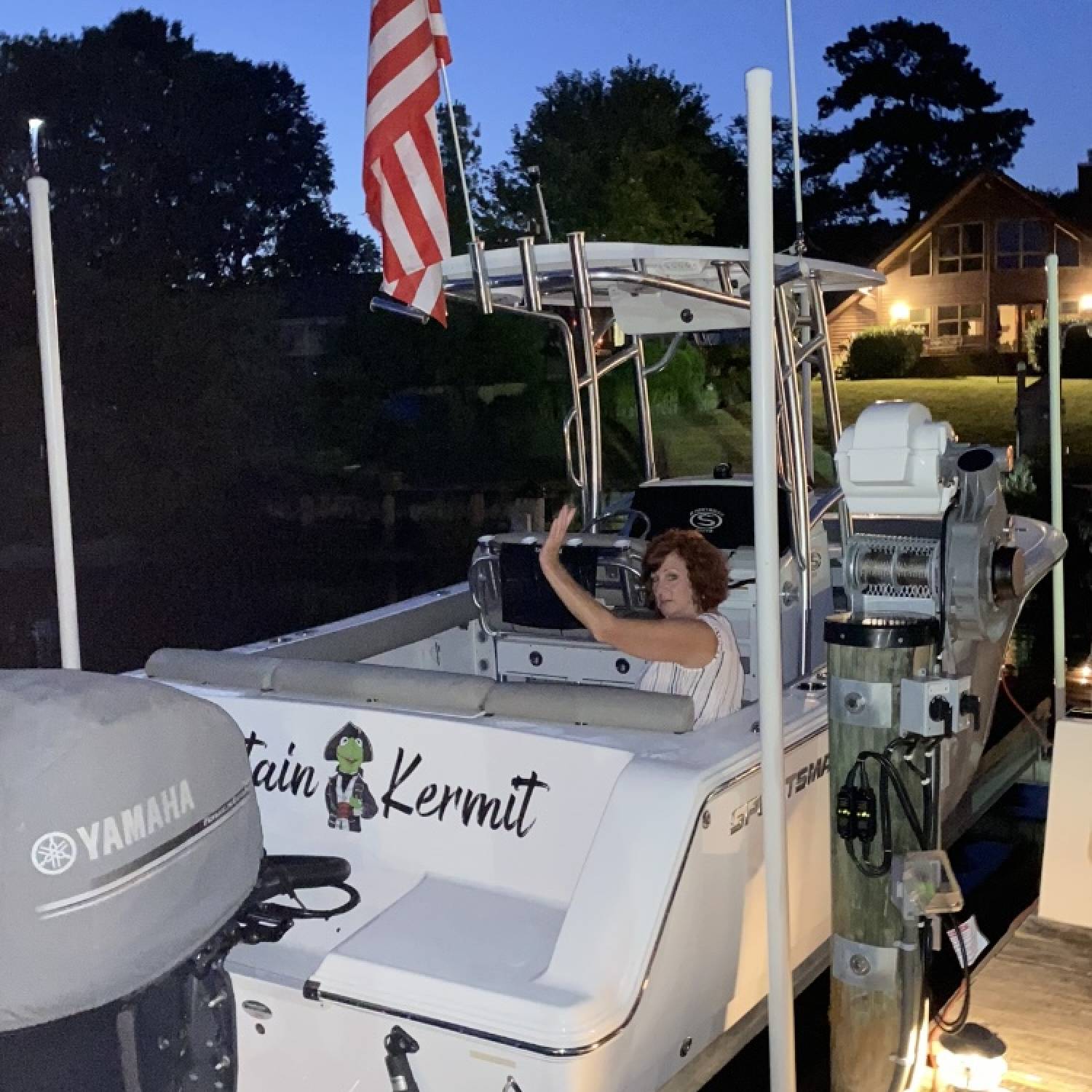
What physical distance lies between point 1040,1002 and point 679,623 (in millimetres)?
1491

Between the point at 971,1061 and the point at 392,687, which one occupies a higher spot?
the point at 392,687

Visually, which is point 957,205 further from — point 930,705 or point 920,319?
point 930,705

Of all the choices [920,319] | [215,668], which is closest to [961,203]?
[920,319]

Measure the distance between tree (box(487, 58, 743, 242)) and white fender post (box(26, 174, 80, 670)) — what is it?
19682mm

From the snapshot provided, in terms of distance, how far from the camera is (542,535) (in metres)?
4.30

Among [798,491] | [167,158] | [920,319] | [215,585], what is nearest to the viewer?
[798,491]

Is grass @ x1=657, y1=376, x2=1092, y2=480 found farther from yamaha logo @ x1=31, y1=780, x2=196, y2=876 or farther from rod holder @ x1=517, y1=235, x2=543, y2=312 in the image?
yamaha logo @ x1=31, y1=780, x2=196, y2=876

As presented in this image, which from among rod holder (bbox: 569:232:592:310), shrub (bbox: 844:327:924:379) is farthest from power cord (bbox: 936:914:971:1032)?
shrub (bbox: 844:327:924:379)

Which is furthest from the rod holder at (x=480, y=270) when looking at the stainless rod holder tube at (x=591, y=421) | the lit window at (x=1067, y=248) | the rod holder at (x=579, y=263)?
the lit window at (x=1067, y=248)

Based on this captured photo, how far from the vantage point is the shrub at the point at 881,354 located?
29.5 metres

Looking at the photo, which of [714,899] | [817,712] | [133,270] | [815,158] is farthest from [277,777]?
[815,158]

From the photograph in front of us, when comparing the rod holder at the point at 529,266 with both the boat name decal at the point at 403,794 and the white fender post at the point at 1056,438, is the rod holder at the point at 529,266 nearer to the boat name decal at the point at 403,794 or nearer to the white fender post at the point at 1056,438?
the boat name decal at the point at 403,794

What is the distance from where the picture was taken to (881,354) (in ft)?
96.9

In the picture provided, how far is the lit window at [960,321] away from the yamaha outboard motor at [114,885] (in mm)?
33435
